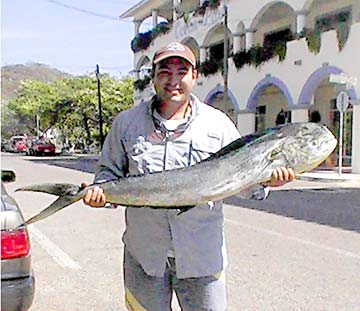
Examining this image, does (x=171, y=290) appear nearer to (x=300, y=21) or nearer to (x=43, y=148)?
(x=300, y=21)

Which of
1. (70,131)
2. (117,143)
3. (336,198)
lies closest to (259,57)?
(336,198)

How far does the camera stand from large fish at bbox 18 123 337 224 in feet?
8.62

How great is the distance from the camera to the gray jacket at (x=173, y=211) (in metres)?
2.79

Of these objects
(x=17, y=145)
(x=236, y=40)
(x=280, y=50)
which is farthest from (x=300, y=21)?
(x=17, y=145)

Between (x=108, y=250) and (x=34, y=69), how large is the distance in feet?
287

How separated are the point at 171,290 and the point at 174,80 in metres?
0.94

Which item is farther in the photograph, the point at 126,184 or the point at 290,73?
the point at 290,73

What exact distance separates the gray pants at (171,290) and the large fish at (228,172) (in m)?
0.36

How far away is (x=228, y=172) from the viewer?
104 inches

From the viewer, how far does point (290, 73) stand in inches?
926

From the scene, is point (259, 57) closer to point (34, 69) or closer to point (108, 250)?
point (108, 250)

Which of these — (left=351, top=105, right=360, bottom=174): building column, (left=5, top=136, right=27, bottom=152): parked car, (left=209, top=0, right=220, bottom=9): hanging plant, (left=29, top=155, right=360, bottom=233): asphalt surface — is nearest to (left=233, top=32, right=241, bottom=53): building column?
(left=209, top=0, right=220, bottom=9): hanging plant

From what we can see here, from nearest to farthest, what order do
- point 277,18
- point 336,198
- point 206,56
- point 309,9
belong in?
point 336,198 → point 309,9 → point 277,18 → point 206,56

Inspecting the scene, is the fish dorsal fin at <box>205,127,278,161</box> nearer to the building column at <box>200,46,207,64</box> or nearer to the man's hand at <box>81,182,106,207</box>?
the man's hand at <box>81,182,106,207</box>
